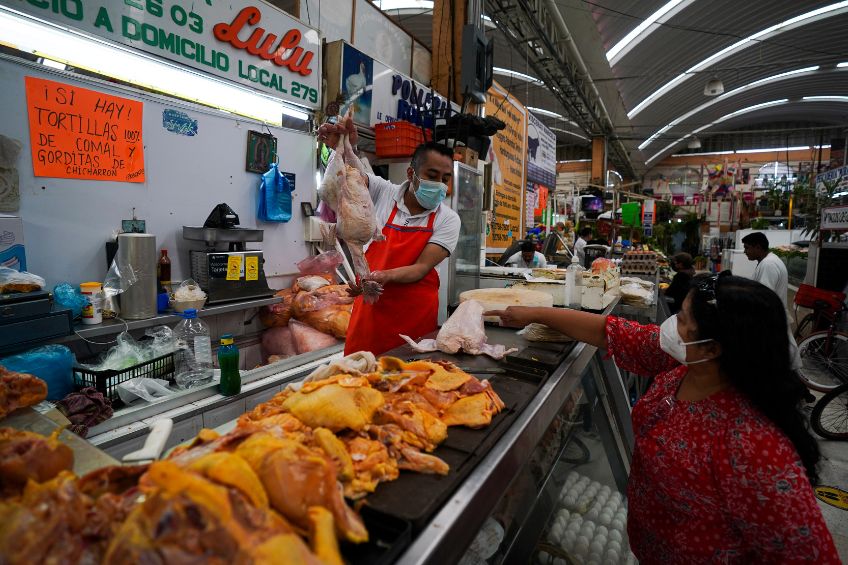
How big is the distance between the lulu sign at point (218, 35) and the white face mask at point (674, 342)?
3484mm

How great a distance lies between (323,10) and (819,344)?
7.86 m

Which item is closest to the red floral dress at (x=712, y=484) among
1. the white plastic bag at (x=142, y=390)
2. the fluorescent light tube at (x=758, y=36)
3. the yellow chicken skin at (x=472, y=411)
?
the yellow chicken skin at (x=472, y=411)

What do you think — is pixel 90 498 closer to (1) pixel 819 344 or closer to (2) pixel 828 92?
(1) pixel 819 344

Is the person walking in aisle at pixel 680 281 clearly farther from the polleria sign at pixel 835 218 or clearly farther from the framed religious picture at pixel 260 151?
the framed religious picture at pixel 260 151

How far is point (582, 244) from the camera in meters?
11.8

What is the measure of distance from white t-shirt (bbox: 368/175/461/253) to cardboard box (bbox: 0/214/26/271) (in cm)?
195

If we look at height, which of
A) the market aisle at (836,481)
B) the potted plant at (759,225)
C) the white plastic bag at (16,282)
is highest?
the potted plant at (759,225)

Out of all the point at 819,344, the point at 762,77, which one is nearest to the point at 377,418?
→ the point at 819,344

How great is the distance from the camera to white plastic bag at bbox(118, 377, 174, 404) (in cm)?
233

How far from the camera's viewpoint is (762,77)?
16.6 m

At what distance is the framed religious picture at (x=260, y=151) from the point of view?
3859 millimetres

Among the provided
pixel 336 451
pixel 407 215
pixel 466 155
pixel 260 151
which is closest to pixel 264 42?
pixel 260 151

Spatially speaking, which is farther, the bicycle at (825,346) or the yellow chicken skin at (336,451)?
the bicycle at (825,346)

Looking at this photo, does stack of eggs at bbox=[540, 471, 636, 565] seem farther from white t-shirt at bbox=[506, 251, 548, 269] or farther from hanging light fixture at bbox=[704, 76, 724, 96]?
hanging light fixture at bbox=[704, 76, 724, 96]
